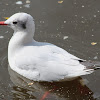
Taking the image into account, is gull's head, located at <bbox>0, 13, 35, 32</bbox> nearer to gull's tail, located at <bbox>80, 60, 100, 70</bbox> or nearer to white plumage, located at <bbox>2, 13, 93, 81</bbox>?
white plumage, located at <bbox>2, 13, 93, 81</bbox>

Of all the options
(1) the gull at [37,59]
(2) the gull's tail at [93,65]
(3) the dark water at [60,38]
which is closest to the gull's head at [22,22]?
(1) the gull at [37,59]

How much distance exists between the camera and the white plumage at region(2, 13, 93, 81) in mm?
4492

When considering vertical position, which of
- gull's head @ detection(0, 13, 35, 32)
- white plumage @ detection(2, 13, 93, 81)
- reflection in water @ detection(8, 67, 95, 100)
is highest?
gull's head @ detection(0, 13, 35, 32)

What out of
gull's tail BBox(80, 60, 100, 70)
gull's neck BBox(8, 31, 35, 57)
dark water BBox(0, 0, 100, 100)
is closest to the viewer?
gull's tail BBox(80, 60, 100, 70)

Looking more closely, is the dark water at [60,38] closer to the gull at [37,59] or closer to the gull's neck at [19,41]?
the gull at [37,59]

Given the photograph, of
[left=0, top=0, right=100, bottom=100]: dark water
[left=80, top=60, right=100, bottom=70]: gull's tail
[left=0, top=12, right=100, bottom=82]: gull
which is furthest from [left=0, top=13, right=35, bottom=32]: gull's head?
[left=80, top=60, right=100, bottom=70]: gull's tail

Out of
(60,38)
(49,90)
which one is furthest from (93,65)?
(60,38)

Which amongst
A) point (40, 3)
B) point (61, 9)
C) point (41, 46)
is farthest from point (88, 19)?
point (41, 46)

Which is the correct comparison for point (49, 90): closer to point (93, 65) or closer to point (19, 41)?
point (93, 65)

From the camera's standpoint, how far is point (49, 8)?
6695 mm

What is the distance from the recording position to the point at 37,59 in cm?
459

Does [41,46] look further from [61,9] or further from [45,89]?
[61,9]

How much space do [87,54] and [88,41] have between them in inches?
18.7

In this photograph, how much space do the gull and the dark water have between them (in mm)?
192
